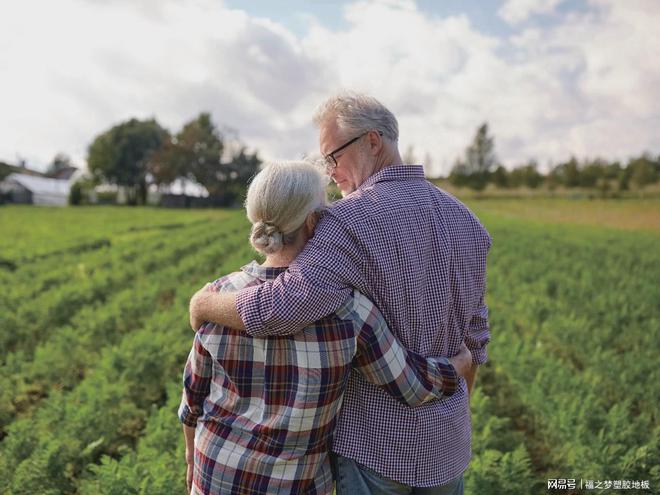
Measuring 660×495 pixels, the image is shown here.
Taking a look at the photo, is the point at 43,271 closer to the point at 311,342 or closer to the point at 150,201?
the point at 311,342

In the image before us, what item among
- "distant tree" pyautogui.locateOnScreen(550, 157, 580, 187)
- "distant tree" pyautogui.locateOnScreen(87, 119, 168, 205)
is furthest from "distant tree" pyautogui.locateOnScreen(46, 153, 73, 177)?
"distant tree" pyautogui.locateOnScreen(550, 157, 580, 187)

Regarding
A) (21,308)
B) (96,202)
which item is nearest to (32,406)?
(21,308)

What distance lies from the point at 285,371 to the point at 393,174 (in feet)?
2.36

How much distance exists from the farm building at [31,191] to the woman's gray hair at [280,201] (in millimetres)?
65949

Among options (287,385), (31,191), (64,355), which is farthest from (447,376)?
(31,191)

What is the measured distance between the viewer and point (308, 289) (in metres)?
1.57

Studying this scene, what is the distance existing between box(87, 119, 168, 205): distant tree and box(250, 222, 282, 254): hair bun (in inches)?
2813

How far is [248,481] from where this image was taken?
1.71 m

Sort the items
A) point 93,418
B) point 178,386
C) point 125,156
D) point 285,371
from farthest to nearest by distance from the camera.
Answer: point 125,156 → point 178,386 → point 93,418 → point 285,371

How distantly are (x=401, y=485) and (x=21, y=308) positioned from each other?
7355 mm

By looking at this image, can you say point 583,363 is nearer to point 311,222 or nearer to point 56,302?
point 311,222

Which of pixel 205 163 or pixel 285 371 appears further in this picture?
pixel 205 163

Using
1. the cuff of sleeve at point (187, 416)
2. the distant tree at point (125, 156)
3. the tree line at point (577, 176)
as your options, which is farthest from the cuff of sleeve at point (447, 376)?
the distant tree at point (125, 156)

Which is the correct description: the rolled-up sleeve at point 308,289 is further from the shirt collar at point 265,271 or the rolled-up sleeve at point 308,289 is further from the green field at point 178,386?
the green field at point 178,386
